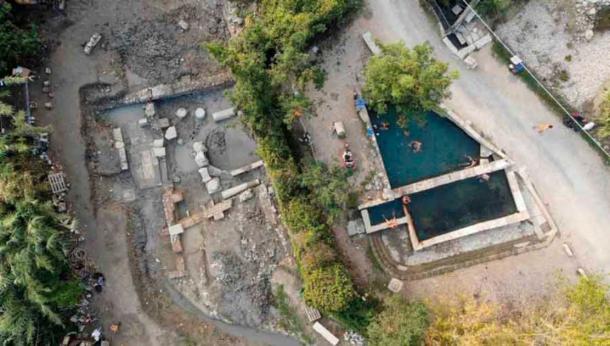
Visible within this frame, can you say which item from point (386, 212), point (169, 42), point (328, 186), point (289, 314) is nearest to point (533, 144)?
point (386, 212)

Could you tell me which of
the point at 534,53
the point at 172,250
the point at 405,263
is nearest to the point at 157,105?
the point at 172,250

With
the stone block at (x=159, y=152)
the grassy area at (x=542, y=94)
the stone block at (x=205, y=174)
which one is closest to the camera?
the grassy area at (x=542, y=94)

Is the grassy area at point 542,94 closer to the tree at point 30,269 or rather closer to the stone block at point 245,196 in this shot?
the stone block at point 245,196

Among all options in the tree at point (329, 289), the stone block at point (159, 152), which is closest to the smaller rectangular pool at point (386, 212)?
the tree at point (329, 289)

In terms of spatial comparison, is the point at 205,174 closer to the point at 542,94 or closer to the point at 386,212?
the point at 386,212

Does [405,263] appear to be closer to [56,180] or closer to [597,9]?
[597,9]

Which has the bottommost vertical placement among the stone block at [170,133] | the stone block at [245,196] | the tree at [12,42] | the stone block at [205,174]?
the stone block at [245,196]
